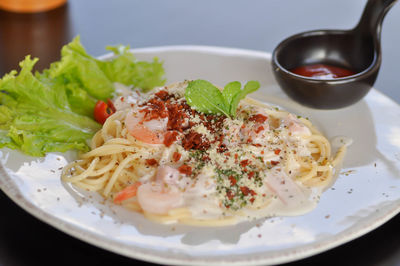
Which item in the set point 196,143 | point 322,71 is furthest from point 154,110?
point 322,71

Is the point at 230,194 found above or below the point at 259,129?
below

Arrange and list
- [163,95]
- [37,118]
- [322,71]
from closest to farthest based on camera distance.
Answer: [37,118]
[163,95]
[322,71]

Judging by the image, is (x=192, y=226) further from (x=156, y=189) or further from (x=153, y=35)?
(x=153, y=35)

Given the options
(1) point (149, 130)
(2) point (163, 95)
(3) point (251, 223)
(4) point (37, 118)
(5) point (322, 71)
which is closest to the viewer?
(3) point (251, 223)

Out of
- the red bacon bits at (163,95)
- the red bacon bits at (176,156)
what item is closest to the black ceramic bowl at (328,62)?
the red bacon bits at (163,95)

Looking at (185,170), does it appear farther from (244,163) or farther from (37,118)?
(37,118)

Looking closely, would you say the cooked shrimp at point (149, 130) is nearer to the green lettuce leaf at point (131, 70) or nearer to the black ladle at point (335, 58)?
the green lettuce leaf at point (131, 70)

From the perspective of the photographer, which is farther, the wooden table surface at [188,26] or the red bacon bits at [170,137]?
the wooden table surface at [188,26]

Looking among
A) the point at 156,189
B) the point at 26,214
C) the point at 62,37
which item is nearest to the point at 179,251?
the point at 156,189
